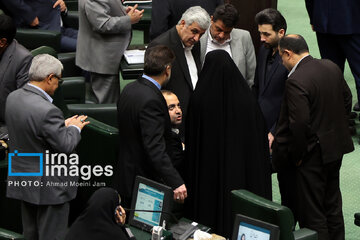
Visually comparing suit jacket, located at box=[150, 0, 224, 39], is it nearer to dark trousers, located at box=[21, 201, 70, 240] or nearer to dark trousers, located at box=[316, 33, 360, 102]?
dark trousers, located at box=[316, 33, 360, 102]

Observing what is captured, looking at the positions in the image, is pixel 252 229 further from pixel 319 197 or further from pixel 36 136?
pixel 36 136

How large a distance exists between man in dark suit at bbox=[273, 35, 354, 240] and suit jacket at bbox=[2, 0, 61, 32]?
131 inches

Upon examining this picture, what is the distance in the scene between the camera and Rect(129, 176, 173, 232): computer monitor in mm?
4406

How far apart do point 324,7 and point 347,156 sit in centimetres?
130

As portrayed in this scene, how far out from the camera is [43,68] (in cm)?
464

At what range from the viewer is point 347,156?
694 centimetres

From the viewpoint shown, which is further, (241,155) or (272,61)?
(272,61)

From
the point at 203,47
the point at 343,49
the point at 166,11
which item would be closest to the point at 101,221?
the point at 203,47

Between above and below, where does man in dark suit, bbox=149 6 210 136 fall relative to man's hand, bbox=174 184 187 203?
above

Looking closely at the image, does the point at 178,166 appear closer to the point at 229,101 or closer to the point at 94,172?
the point at 229,101

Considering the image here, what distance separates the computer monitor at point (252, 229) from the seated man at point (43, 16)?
13.3 ft

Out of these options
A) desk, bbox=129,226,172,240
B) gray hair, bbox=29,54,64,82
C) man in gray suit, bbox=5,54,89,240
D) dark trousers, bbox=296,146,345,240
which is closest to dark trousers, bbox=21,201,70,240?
man in gray suit, bbox=5,54,89,240

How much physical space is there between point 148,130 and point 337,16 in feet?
9.20

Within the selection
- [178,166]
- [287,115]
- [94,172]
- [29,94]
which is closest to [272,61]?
[287,115]
